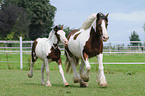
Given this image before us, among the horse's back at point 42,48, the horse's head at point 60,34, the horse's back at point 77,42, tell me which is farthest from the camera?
the horse's back at point 42,48

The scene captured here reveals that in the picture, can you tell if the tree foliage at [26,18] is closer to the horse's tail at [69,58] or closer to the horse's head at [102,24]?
the horse's tail at [69,58]

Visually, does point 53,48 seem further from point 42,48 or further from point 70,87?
point 70,87

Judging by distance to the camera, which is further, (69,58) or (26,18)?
(26,18)

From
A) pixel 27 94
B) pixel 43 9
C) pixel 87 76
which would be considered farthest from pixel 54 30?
pixel 43 9

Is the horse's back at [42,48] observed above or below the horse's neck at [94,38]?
below

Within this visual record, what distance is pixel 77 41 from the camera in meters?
7.42

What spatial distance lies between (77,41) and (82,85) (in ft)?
4.25

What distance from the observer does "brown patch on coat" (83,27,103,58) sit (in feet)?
22.5

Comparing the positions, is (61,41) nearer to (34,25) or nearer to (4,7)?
(4,7)

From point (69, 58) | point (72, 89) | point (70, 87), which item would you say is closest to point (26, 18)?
point (69, 58)

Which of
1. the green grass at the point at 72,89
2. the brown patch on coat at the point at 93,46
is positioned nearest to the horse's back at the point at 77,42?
the brown patch on coat at the point at 93,46

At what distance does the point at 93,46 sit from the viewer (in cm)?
686

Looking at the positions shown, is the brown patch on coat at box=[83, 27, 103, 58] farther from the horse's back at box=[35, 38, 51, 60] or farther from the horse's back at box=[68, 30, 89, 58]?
the horse's back at box=[35, 38, 51, 60]

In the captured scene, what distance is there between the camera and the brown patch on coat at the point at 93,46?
6.85 m
